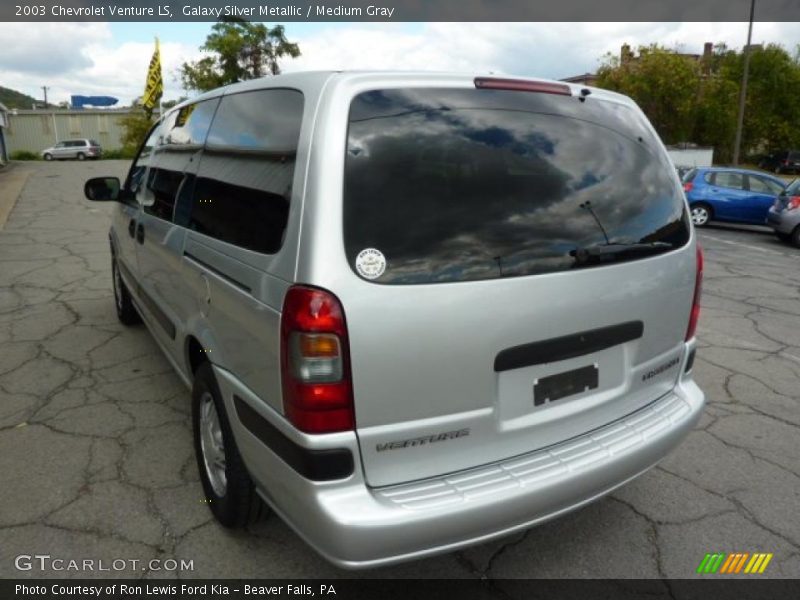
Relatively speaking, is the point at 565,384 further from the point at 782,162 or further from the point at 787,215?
the point at 782,162

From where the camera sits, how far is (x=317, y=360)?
5.56ft

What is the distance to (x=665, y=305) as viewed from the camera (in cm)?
229

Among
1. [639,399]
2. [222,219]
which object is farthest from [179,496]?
[639,399]

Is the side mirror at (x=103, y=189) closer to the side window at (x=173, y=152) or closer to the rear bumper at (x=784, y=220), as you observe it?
the side window at (x=173, y=152)

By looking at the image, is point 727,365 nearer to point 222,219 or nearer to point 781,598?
point 781,598

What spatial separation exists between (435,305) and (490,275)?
0.22 meters

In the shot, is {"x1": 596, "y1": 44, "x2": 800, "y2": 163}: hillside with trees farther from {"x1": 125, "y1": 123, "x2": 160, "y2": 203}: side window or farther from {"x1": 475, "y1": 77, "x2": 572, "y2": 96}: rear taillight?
{"x1": 475, "y1": 77, "x2": 572, "y2": 96}: rear taillight

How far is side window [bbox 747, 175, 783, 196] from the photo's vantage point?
44.0ft

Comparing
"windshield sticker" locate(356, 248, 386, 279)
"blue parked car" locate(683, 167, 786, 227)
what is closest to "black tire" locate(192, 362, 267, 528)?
"windshield sticker" locate(356, 248, 386, 279)

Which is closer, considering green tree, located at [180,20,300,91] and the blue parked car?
the blue parked car

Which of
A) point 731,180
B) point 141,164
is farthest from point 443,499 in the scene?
point 731,180

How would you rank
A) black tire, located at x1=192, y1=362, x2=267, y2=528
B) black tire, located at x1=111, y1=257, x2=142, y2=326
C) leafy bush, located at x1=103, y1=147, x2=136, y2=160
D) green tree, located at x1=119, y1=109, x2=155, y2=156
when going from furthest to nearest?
1. leafy bush, located at x1=103, y1=147, x2=136, y2=160
2. green tree, located at x1=119, y1=109, x2=155, y2=156
3. black tire, located at x1=111, y1=257, x2=142, y2=326
4. black tire, located at x1=192, y1=362, x2=267, y2=528

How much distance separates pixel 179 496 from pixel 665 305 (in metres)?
2.27

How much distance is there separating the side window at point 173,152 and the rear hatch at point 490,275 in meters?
1.42
